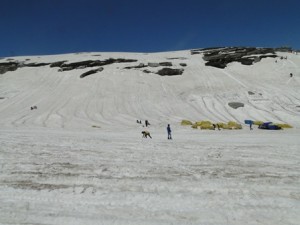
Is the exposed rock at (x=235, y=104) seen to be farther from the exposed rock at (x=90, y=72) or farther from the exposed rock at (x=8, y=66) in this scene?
the exposed rock at (x=8, y=66)

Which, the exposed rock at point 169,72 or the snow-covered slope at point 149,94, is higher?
the exposed rock at point 169,72

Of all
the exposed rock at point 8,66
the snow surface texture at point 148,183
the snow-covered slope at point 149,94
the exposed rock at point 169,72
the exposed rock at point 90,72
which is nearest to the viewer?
the snow surface texture at point 148,183

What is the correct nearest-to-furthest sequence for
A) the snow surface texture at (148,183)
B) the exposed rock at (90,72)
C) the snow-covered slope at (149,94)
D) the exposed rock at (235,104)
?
the snow surface texture at (148,183) → the snow-covered slope at (149,94) → the exposed rock at (235,104) → the exposed rock at (90,72)

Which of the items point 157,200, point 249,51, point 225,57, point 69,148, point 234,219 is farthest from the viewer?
point 249,51

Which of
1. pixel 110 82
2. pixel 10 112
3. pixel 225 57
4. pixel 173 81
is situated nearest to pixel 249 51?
pixel 225 57

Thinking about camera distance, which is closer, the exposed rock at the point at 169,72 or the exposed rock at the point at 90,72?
the exposed rock at the point at 169,72

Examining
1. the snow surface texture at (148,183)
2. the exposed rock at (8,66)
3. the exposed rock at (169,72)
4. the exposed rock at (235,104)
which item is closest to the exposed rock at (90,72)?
the exposed rock at (169,72)

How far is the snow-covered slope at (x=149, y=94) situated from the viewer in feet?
129

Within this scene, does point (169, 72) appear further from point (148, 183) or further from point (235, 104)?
point (148, 183)

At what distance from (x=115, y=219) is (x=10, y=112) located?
42.5 meters

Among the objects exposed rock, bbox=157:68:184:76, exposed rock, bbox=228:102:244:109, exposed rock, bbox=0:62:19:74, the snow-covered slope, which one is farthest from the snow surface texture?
exposed rock, bbox=0:62:19:74

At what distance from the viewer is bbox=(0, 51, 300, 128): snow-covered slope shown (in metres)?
39.3

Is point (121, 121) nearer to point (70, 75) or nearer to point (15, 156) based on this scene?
point (15, 156)

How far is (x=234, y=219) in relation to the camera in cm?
677
